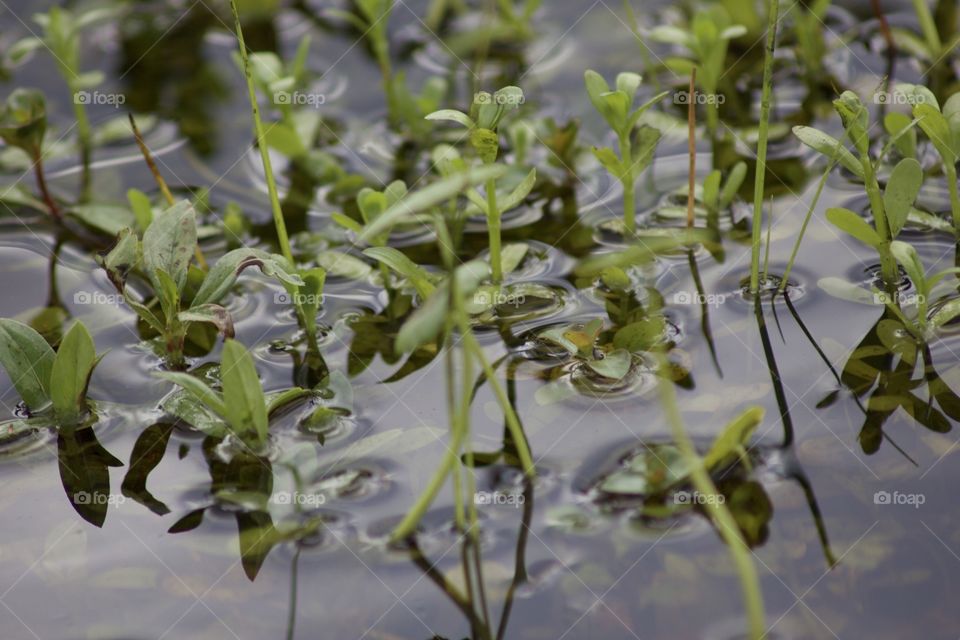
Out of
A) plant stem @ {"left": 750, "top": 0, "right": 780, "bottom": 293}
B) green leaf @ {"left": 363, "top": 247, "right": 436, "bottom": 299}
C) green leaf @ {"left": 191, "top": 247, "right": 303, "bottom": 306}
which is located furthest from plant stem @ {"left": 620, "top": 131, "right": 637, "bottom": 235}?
green leaf @ {"left": 191, "top": 247, "right": 303, "bottom": 306}

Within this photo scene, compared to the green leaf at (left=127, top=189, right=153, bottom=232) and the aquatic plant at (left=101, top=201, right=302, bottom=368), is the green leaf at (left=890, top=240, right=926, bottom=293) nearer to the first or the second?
the aquatic plant at (left=101, top=201, right=302, bottom=368)

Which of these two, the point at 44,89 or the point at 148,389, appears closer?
the point at 148,389

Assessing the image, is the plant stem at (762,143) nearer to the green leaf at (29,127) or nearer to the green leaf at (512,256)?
the green leaf at (512,256)

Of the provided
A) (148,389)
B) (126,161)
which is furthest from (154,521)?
(126,161)

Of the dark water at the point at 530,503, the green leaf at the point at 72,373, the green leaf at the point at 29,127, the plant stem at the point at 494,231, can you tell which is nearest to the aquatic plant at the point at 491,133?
the plant stem at the point at 494,231

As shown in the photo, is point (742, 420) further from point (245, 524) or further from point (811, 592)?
point (245, 524)

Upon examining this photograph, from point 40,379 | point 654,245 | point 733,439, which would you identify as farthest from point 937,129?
point 40,379
